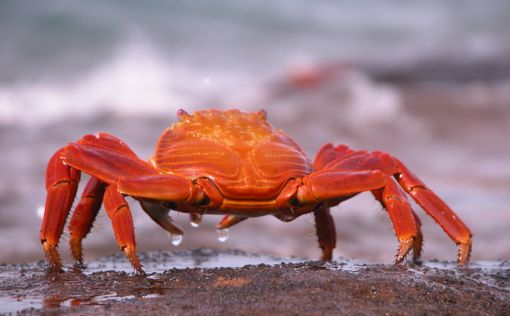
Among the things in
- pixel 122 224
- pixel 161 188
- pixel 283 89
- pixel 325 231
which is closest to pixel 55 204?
pixel 122 224

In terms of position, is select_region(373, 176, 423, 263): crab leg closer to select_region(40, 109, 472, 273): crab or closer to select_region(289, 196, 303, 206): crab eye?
select_region(40, 109, 472, 273): crab

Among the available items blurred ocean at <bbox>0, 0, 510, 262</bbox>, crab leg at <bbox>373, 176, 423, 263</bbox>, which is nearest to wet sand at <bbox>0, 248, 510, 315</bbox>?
crab leg at <bbox>373, 176, 423, 263</bbox>

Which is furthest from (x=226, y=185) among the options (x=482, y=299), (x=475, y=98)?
(x=475, y=98)

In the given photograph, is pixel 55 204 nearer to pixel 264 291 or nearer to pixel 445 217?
pixel 264 291

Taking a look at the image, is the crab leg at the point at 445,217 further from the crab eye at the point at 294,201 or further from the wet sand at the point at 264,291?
the crab eye at the point at 294,201

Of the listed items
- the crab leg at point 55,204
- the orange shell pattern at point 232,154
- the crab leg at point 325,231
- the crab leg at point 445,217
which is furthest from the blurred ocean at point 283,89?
the crab leg at point 445,217
